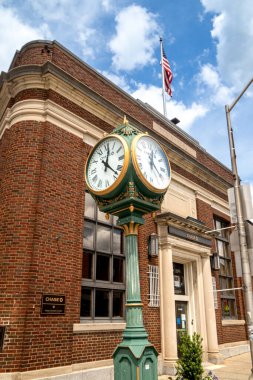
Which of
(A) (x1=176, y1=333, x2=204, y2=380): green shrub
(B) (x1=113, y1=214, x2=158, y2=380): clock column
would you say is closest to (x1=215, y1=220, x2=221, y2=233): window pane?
(A) (x1=176, y1=333, x2=204, y2=380): green shrub

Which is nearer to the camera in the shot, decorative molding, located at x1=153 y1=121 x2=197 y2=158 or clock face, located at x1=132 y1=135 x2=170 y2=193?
clock face, located at x1=132 y1=135 x2=170 y2=193

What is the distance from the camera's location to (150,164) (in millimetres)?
4742

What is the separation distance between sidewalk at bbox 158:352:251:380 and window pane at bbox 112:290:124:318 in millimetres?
2021

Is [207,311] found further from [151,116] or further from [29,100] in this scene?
[29,100]

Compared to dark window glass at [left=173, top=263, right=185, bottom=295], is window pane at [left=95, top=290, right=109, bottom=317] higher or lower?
lower

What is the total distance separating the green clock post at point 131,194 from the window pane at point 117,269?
16.1ft

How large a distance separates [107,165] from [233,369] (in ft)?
28.7

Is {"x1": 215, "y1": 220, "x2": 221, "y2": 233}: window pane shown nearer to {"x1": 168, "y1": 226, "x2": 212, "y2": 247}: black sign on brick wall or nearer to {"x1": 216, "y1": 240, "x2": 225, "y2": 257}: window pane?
{"x1": 216, "y1": 240, "x2": 225, "y2": 257}: window pane

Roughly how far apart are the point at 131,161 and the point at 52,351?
188 inches

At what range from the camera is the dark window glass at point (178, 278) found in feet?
39.0

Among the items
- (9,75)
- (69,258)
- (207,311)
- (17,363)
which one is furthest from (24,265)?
(207,311)

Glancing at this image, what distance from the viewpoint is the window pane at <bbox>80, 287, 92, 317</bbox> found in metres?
8.12

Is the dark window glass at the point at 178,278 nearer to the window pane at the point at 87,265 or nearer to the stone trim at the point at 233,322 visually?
the stone trim at the point at 233,322

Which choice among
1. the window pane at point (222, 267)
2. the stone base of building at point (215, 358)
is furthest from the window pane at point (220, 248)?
the stone base of building at point (215, 358)
